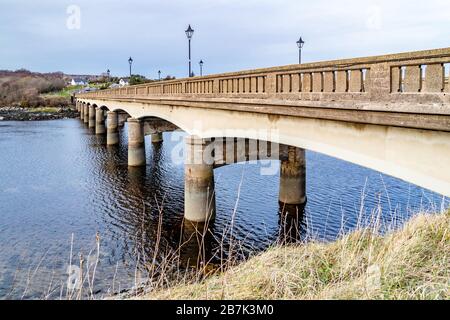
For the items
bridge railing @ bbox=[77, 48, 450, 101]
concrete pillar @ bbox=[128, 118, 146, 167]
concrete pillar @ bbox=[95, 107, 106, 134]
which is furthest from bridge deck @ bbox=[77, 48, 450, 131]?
concrete pillar @ bbox=[95, 107, 106, 134]

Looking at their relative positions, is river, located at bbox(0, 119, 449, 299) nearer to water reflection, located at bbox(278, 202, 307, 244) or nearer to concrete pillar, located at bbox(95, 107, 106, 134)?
water reflection, located at bbox(278, 202, 307, 244)

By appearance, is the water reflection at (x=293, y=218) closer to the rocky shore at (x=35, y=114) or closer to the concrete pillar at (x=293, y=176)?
the concrete pillar at (x=293, y=176)

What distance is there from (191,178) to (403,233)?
8936mm

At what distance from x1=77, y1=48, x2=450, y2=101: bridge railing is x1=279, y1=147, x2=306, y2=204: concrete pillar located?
5.01 meters

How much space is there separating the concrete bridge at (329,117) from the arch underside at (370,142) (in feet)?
0.05

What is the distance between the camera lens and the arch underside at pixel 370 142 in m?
5.70

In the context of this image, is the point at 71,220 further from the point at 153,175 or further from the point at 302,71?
the point at 302,71

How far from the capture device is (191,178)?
47.4ft

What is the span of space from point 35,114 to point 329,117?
81339 mm

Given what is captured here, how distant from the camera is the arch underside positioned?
18.7 ft
